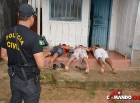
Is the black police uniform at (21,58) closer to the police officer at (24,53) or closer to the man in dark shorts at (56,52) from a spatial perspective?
the police officer at (24,53)

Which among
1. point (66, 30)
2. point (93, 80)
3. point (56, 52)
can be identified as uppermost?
point (66, 30)

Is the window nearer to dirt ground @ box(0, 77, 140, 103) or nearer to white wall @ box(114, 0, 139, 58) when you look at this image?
white wall @ box(114, 0, 139, 58)

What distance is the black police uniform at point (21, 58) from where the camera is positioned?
6.86 ft

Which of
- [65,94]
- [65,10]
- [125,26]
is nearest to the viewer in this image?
[65,94]

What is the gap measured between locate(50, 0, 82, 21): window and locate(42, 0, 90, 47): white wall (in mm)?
148

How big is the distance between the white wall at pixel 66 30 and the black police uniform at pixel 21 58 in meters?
4.25

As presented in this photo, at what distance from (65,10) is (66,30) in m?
0.72

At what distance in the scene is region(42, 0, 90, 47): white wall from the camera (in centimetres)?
642

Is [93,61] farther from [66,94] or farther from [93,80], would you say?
[66,94]

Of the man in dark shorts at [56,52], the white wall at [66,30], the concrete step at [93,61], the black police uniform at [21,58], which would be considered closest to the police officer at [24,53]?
the black police uniform at [21,58]

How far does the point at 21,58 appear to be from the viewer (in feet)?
7.12

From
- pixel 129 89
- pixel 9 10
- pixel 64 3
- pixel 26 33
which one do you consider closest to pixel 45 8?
pixel 64 3

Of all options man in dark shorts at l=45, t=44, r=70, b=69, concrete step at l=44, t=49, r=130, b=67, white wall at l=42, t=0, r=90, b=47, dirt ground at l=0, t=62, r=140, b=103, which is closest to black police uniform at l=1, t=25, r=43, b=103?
dirt ground at l=0, t=62, r=140, b=103

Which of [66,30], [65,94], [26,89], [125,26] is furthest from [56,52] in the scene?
[26,89]
